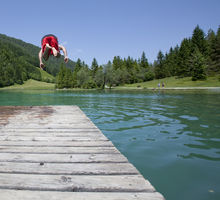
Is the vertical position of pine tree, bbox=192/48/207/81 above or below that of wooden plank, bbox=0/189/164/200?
above

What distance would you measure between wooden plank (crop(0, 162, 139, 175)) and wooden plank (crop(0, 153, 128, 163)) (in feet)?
0.41

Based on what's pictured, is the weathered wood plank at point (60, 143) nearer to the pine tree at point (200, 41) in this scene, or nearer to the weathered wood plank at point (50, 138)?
the weathered wood plank at point (50, 138)

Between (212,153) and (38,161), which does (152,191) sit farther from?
(212,153)

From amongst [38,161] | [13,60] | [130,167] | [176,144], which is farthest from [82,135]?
[13,60]

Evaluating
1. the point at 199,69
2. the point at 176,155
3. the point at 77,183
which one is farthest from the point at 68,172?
the point at 199,69

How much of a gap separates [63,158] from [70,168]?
464mm

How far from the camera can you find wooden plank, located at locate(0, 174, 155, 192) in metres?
2.22

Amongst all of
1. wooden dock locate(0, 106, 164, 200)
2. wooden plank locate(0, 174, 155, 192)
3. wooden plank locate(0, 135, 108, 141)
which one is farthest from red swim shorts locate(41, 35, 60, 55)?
wooden plank locate(0, 174, 155, 192)

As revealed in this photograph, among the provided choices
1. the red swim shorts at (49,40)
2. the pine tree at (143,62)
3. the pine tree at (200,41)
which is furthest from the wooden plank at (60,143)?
the pine tree at (143,62)

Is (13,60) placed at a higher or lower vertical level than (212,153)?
higher

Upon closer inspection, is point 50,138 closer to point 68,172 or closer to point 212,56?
point 68,172

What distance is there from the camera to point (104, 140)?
4.29 m

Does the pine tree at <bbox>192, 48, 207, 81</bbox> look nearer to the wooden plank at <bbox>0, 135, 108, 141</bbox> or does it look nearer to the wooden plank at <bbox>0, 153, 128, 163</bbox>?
the wooden plank at <bbox>0, 135, 108, 141</bbox>

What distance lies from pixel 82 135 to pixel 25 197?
2.79 m
